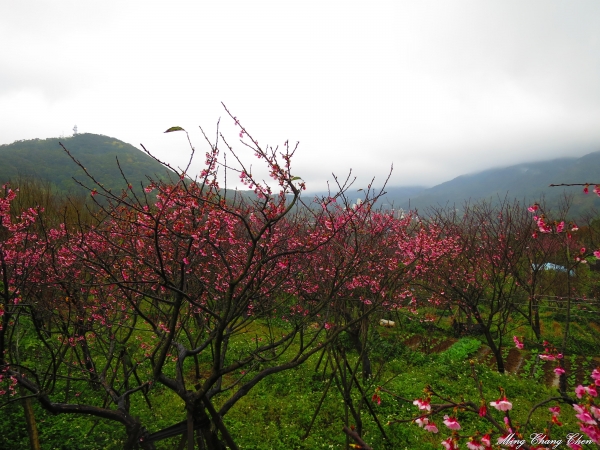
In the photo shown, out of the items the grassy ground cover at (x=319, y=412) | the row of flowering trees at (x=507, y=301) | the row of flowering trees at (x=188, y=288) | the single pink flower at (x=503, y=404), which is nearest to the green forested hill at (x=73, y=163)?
the row of flowering trees at (x=188, y=288)

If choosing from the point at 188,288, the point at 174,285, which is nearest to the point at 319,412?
the point at 188,288

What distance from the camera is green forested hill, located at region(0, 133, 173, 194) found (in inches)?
3339

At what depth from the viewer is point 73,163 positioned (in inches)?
4055

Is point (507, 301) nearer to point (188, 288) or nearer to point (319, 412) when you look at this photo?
point (319, 412)

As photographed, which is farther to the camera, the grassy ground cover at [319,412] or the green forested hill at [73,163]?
the green forested hill at [73,163]

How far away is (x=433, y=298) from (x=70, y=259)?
14.4 m

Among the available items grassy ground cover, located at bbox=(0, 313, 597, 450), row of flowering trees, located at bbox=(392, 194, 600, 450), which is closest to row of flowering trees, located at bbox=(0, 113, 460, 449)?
grassy ground cover, located at bbox=(0, 313, 597, 450)

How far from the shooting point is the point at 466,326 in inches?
659

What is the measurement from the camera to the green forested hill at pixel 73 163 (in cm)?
8481

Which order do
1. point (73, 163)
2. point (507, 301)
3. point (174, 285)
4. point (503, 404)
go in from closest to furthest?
point (503, 404) → point (174, 285) → point (507, 301) → point (73, 163)

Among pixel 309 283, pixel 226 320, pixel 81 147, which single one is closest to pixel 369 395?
pixel 309 283

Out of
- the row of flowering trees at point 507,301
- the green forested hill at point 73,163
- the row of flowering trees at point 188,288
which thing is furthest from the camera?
the green forested hill at point 73,163

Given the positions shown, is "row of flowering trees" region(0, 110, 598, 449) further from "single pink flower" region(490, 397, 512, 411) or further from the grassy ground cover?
the grassy ground cover

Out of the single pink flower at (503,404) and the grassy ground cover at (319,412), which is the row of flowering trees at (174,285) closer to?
the grassy ground cover at (319,412)
